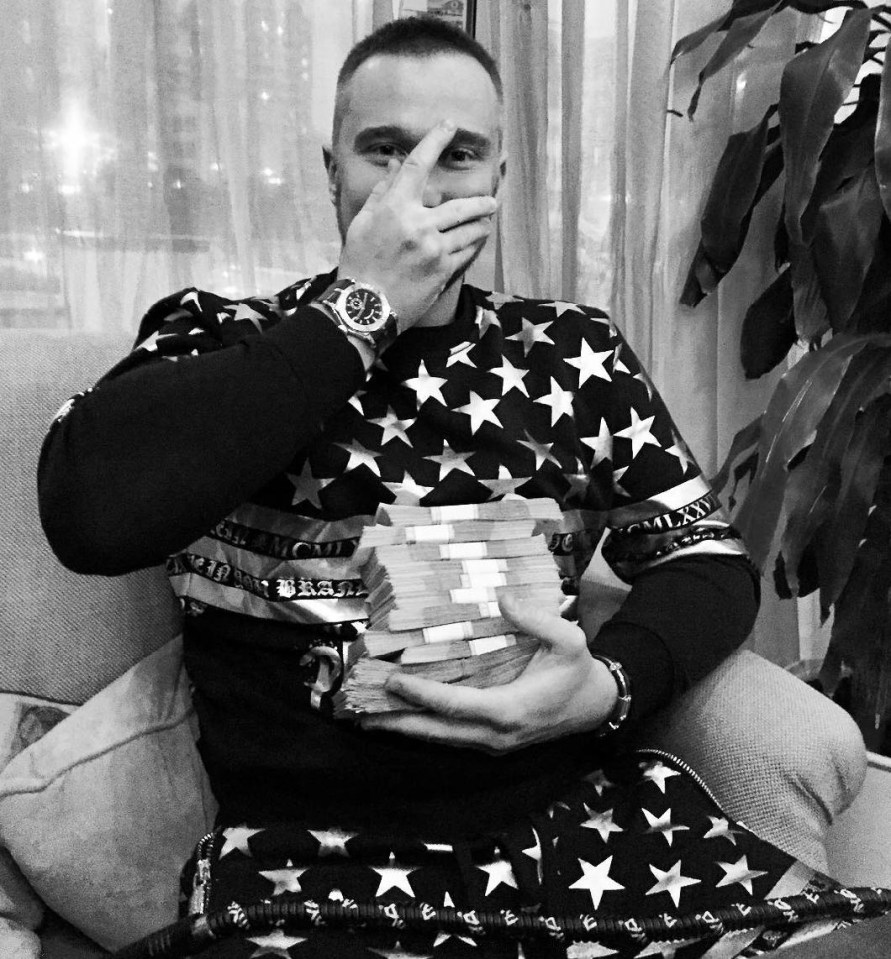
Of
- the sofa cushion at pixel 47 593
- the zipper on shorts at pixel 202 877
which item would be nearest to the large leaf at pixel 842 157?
the sofa cushion at pixel 47 593

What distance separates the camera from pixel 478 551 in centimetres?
86

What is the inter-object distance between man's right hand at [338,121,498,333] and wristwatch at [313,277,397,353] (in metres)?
0.01

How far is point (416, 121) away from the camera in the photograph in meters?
0.98

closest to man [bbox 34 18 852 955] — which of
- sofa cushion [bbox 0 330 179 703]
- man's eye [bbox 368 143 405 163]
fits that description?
man's eye [bbox 368 143 405 163]

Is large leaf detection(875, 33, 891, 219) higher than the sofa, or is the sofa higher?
large leaf detection(875, 33, 891, 219)

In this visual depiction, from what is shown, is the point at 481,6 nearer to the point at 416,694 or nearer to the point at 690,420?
the point at 690,420

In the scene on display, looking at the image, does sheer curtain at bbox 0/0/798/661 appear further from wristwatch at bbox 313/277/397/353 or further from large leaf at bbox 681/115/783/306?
wristwatch at bbox 313/277/397/353

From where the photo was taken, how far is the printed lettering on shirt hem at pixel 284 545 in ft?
3.05

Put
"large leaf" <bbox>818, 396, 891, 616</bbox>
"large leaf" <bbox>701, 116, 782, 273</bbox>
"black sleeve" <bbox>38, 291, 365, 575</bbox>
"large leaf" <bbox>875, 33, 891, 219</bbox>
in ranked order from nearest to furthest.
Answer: "black sleeve" <bbox>38, 291, 365, 575</bbox> → "large leaf" <bbox>875, 33, 891, 219</bbox> → "large leaf" <bbox>818, 396, 891, 616</bbox> → "large leaf" <bbox>701, 116, 782, 273</bbox>

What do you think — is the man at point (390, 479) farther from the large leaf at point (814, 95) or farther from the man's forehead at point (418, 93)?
the large leaf at point (814, 95)

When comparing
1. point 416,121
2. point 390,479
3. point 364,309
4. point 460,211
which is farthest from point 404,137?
point 390,479

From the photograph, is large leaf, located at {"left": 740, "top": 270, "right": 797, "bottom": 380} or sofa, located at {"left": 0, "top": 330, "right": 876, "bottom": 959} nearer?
sofa, located at {"left": 0, "top": 330, "right": 876, "bottom": 959}

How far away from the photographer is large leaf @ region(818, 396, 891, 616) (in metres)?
1.40

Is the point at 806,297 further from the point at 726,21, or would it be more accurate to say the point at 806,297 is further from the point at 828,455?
the point at 726,21
